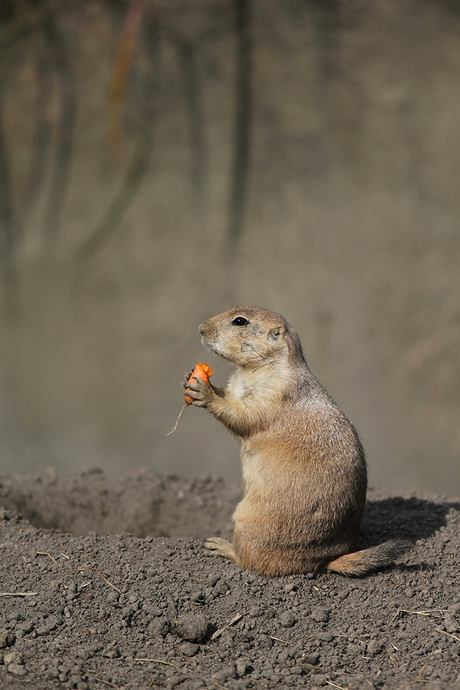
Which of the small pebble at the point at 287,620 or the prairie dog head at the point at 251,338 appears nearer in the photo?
the small pebble at the point at 287,620

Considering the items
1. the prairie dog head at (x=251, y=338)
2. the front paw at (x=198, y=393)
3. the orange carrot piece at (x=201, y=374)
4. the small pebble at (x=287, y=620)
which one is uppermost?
the prairie dog head at (x=251, y=338)

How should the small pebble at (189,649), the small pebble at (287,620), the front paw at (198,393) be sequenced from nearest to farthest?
the small pebble at (189,649) → the small pebble at (287,620) → the front paw at (198,393)

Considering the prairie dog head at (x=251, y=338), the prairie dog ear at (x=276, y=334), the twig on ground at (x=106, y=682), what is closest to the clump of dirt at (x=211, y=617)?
the twig on ground at (x=106, y=682)

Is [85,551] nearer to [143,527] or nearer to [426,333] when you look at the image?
[143,527]

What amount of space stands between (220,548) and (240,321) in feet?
4.78

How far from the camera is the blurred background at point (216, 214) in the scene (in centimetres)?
673

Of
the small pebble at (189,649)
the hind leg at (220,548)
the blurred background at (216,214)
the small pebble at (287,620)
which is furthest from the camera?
the blurred background at (216,214)

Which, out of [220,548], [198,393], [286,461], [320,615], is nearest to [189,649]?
[320,615]

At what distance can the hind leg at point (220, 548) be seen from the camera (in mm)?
3715

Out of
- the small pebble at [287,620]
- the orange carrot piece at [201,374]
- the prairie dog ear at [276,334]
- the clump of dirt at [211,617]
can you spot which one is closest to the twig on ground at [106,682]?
the clump of dirt at [211,617]

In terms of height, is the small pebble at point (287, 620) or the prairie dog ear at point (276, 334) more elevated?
the prairie dog ear at point (276, 334)

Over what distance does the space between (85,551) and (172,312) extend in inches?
169

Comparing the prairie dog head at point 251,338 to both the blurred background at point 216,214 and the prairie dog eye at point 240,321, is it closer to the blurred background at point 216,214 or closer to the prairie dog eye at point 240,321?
the prairie dog eye at point 240,321

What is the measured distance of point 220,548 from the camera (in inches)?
148
